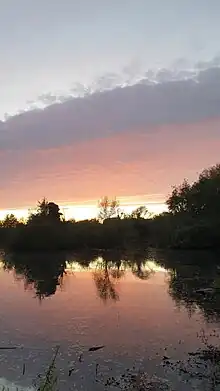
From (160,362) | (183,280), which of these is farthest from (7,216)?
(160,362)

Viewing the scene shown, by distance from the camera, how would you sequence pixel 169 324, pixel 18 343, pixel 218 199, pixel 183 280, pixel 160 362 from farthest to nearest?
1. pixel 218 199
2. pixel 183 280
3. pixel 169 324
4. pixel 18 343
5. pixel 160 362

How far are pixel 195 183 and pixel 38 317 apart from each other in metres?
43.2

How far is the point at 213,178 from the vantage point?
54719mm

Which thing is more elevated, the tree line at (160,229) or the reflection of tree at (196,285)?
the tree line at (160,229)

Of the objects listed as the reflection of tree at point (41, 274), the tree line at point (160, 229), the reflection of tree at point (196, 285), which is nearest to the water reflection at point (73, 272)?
the reflection of tree at point (41, 274)

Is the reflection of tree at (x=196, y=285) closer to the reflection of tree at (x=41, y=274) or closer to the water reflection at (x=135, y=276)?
Answer: the water reflection at (x=135, y=276)

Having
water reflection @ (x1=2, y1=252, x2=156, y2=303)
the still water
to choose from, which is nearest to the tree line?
water reflection @ (x1=2, y1=252, x2=156, y2=303)

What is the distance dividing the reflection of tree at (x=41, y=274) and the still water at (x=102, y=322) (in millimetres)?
75

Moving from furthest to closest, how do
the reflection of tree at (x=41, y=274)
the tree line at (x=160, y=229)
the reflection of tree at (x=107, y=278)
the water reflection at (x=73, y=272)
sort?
1. the tree line at (x=160, y=229)
2. the reflection of tree at (x=41, y=274)
3. the water reflection at (x=73, y=272)
4. the reflection of tree at (x=107, y=278)

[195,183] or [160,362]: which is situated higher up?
[195,183]

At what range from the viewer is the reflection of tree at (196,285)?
1900cm

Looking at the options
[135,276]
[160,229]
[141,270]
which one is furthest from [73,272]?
[160,229]

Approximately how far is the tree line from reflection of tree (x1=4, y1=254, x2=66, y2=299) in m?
12.5

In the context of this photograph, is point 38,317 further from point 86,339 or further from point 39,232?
point 39,232
